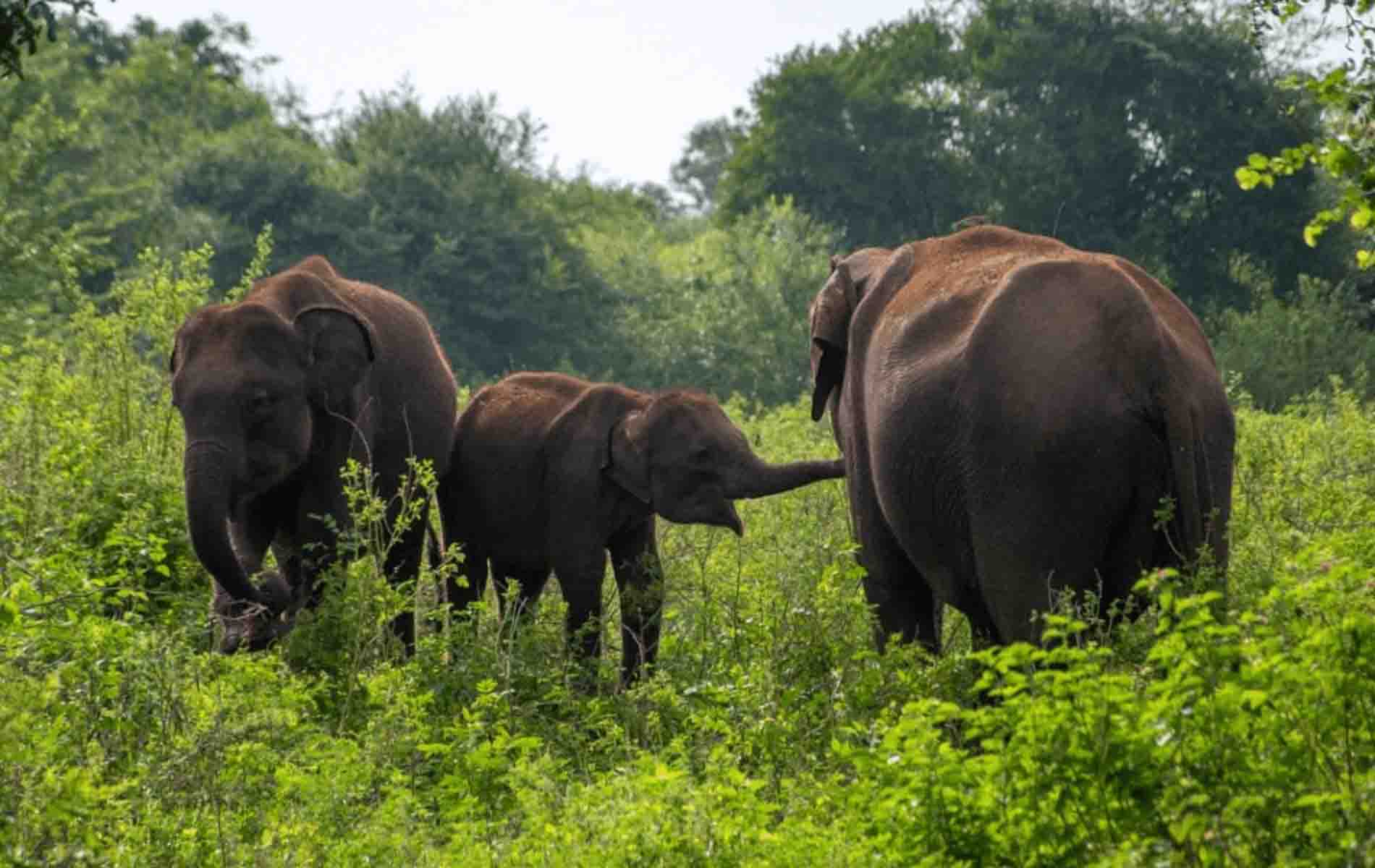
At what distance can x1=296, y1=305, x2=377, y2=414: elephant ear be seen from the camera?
34.3ft

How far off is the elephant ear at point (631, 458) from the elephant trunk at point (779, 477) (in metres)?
0.46

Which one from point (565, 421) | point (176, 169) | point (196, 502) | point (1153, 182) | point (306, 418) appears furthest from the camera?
point (176, 169)

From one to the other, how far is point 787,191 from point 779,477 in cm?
3749

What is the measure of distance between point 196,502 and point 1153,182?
33295mm

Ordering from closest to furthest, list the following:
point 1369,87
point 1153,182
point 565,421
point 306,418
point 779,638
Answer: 1. point 1369,87
2. point 779,638
3. point 306,418
4. point 565,421
5. point 1153,182

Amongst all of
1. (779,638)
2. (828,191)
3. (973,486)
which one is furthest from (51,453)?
(828,191)

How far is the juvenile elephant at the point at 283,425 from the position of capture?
32.2 feet

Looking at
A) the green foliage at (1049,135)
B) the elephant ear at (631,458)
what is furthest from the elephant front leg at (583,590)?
the green foliage at (1049,135)

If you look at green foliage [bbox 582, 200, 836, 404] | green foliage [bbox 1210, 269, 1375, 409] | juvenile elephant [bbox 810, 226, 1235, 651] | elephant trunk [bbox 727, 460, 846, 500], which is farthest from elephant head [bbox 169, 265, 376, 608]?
green foliage [bbox 582, 200, 836, 404]

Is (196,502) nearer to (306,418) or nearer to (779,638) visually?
(306,418)

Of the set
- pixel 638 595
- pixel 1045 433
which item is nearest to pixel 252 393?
pixel 638 595

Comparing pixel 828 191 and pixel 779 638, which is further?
pixel 828 191

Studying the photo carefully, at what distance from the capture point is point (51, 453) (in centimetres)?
1077

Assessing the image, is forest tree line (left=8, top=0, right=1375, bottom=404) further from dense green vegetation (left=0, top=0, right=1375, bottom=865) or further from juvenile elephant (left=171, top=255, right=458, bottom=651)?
juvenile elephant (left=171, top=255, right=458, bottom=651)
